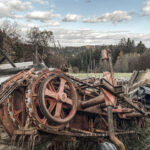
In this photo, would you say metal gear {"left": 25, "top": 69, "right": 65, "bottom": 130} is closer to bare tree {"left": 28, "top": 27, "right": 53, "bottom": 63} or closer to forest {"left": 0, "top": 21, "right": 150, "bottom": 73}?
forest {"left": 0, "top": 21, "right": 150, "bottom": 73}

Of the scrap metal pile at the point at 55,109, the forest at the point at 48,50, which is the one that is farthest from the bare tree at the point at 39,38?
the scrap metal pile at the point at 55,109

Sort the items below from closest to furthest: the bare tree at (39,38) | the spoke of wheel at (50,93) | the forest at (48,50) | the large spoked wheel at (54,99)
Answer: the large spoked wheel at (54,99) < the spoke of wheel at (50,93) < the forest at (48,50) < the bare tree at (39,38)

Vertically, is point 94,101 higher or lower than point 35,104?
lower

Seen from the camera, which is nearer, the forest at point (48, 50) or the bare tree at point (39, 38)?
the forest at point (48, 50)

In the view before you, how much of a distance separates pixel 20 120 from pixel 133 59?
59447 millimetres

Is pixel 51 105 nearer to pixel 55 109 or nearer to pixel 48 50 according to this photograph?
pixel 55 109

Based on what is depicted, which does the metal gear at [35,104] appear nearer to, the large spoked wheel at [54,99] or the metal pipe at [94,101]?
the large spoked wheel at [54,99]

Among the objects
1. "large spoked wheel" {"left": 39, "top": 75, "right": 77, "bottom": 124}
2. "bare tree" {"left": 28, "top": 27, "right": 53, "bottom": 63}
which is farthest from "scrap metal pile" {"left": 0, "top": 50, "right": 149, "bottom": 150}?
"bare tree" {"left": 28, "top": 27, "right": 53, "bottom": 63}

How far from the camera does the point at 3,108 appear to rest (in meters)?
3.61

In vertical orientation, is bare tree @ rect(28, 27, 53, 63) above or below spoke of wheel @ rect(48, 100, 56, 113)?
above

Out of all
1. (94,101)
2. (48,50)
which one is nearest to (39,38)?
(48,50)

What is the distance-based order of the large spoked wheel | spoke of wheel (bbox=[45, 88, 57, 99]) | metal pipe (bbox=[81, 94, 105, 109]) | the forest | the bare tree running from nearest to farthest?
the large spoked wheel < spoke of wheel (bbox=[45, 88, 57, 99]) < metal pipe (bbox=[81, 94, 105, 109]) < the forest < the bare tree

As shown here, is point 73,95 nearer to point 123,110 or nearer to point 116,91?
point 116,91

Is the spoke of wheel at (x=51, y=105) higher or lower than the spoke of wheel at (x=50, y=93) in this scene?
lower
